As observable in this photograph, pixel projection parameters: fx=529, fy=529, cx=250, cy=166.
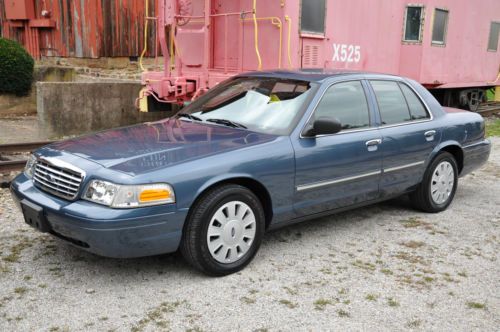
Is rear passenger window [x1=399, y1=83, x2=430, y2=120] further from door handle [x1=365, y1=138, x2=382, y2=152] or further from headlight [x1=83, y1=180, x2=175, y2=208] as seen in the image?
headlight [x1=83, y1=180, x2=175, y2=208]

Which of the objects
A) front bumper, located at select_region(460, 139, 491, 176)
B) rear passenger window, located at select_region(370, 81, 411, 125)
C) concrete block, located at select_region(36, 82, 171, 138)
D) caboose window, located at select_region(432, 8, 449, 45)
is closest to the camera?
rear passenger window, located at select_region(370, 81, 411, 125)

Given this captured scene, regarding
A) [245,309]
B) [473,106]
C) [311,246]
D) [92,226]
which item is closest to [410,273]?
[311,246]

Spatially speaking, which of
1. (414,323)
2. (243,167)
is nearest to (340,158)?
(243,167)

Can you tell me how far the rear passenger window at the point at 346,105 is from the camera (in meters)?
4.67

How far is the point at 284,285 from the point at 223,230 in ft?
1.97

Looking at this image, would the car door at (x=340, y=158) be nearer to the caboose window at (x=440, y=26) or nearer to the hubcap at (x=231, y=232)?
the hubcap at (x=231, y=232)

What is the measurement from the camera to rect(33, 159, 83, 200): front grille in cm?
367

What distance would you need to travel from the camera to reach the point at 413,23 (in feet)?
33.1

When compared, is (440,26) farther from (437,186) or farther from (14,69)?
(14,69)

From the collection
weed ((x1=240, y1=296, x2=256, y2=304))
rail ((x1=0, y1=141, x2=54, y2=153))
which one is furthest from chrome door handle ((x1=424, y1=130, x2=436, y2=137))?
rail ((x1=0, y1=141, x2=54, y2=153))

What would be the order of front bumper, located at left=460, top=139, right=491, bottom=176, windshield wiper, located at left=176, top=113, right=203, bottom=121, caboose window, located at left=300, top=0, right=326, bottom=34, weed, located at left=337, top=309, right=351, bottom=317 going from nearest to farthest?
weed, located at left=337, top=309, right=351, bottom=317 → windshield wiper, located at left=176, top=113, right=203, bottom=121 → front bumper, located at left=460, top=139, right=491, bottom=176 → caboose window, located at left=300, top=0, right=326, bottom=34

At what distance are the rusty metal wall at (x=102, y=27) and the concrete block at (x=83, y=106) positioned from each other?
12.6ft

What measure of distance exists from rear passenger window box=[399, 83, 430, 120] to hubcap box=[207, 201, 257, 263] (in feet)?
7.72

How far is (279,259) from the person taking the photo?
14.2ft
